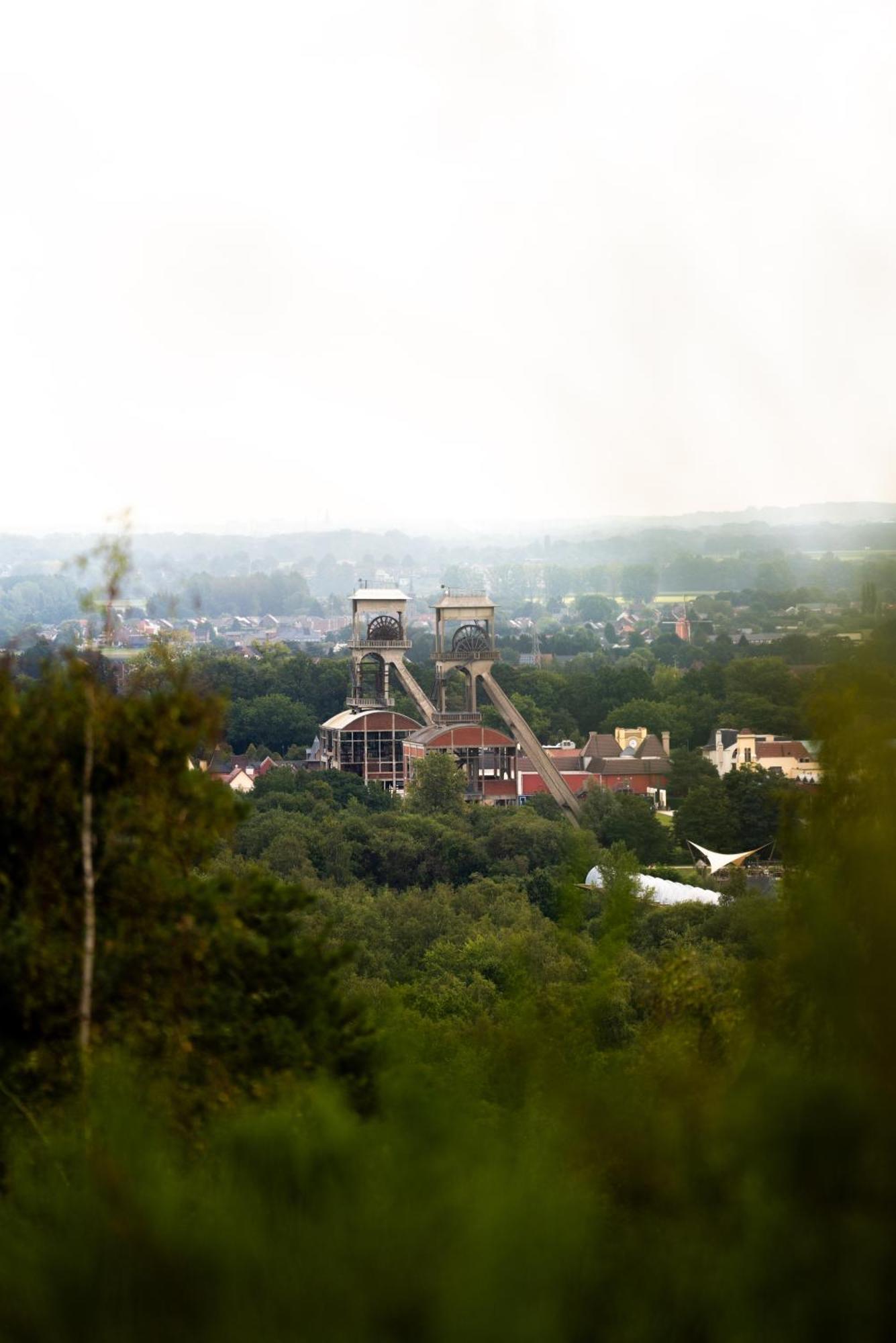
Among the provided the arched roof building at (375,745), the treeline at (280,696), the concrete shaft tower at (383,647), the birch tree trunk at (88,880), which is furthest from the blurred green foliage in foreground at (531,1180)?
the treeline at (280,696)

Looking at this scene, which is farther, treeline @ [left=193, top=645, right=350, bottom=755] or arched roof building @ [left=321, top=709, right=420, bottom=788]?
treeline @ [left=193, top=645, right=350, bottom=755]

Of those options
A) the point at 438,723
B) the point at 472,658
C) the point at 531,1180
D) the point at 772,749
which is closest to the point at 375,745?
the point at 438,723

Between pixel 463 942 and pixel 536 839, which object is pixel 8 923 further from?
pixel 536 839

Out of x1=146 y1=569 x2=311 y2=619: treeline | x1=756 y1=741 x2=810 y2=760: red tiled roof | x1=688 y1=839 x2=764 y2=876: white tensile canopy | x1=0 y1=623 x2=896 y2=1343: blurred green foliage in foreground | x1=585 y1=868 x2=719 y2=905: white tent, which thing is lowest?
x1=146 y1=569 x2=311 y2=619: treeline

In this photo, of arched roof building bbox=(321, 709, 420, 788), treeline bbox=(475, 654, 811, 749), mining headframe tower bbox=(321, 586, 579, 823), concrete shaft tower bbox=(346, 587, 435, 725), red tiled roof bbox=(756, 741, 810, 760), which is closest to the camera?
red tiled roof bbox=(756, 741, 810, 760)

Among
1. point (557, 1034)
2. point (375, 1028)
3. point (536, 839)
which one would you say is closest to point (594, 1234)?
point (557, 1034)

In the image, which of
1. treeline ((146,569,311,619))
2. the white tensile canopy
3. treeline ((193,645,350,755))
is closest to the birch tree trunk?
the white tensile canopy

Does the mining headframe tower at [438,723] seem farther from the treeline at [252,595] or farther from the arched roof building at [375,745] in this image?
the treeline at [252,595]

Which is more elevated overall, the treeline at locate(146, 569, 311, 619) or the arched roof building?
the arched roof building

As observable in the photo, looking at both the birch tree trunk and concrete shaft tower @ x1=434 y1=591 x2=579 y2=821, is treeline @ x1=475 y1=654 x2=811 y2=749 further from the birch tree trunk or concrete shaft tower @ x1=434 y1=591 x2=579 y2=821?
the birch tree trunk
